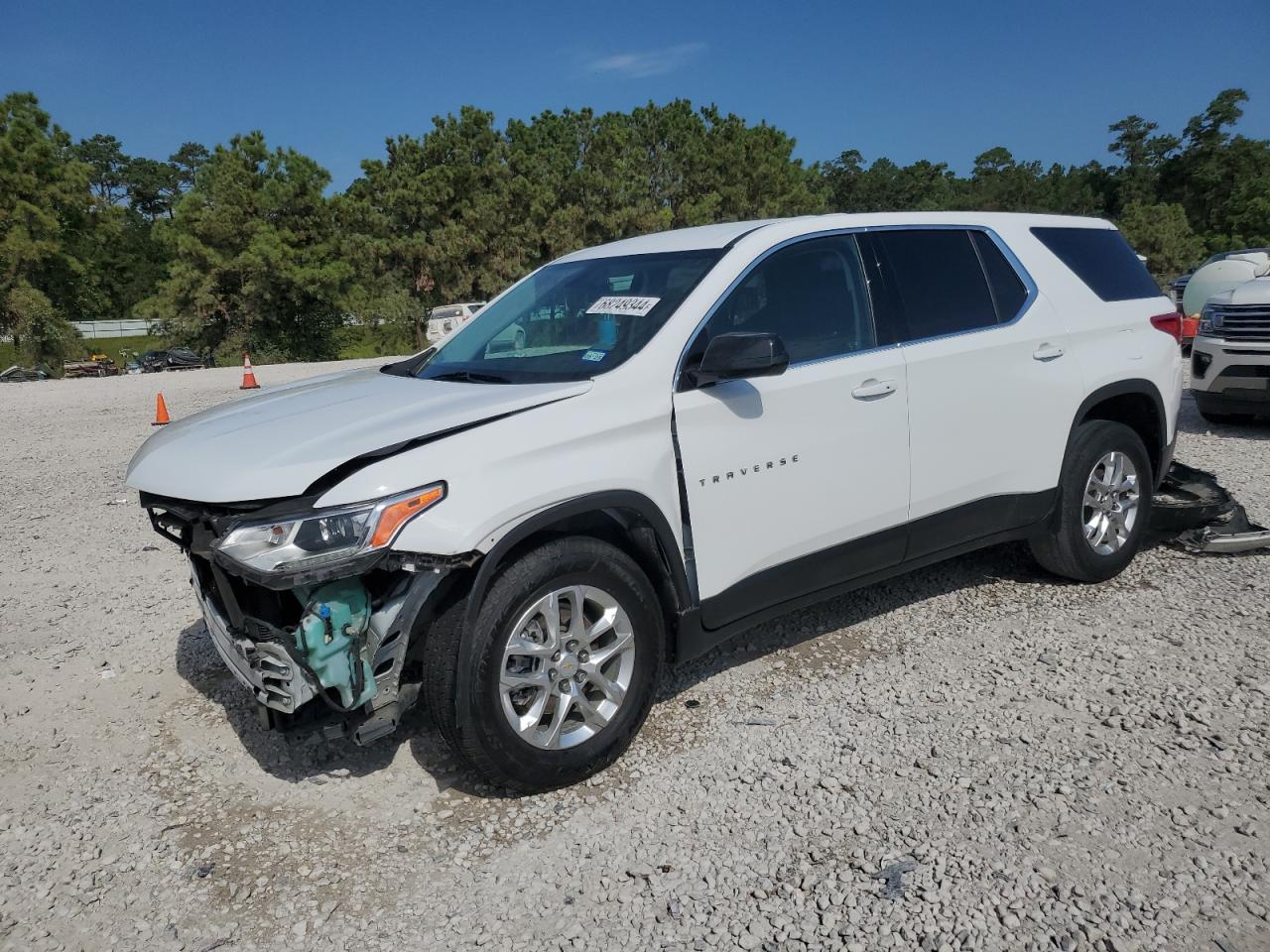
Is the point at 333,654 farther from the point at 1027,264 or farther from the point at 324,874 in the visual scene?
the point at 1027,264

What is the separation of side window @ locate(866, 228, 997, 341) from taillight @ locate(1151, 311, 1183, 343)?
47.8 inches

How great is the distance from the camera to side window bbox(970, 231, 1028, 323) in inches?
171

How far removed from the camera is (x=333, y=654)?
9.05ft

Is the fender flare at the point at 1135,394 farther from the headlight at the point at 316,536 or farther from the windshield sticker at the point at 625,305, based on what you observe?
the headlight at the point at 316,536

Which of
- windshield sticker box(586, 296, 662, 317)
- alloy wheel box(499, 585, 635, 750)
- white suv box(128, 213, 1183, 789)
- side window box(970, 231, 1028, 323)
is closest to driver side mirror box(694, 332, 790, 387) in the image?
white suv box(128, 213, 1183, 789)

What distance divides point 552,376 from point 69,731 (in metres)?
2.51

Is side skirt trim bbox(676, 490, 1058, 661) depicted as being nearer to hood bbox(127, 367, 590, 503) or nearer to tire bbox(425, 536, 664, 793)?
tire bbox(425, 536, 664, 793)

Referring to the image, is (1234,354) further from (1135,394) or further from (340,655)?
(340,655)

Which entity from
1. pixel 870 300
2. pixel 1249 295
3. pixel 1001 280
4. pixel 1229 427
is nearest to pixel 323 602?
pixel 870 300

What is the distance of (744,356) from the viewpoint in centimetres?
320

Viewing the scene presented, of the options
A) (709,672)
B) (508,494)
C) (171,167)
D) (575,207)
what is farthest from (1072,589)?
(171,167)

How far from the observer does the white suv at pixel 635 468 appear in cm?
281

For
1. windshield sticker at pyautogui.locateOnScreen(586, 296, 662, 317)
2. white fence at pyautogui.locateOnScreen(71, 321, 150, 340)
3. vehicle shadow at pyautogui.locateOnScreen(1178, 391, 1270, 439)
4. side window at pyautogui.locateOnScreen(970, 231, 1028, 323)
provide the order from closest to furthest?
windshield sticker at pyautogui.locateOnScreen(586, 296, 662, 317), side window at pyautogui.locateOnScreen(970, 231, 1028, 323), vehicle shadow at pyautogui.locateOnScreen(1178, 391, 1270, 439), white fence at pyautogui.locateOnScreen(71, 321, 150, 340)

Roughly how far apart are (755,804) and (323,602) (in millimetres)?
1554
